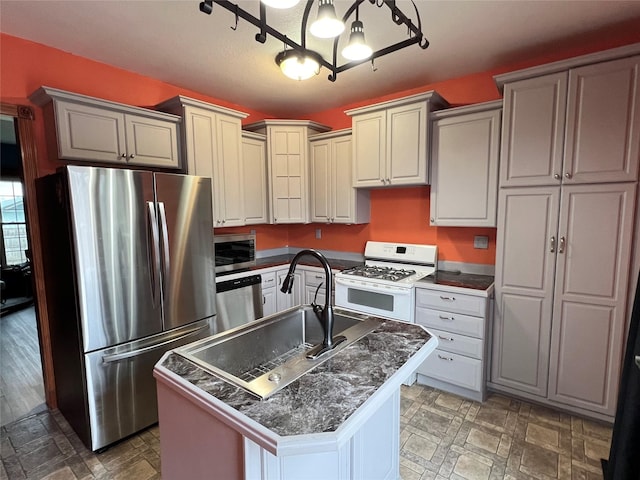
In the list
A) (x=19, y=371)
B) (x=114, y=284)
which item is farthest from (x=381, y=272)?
(x=19, y=371)

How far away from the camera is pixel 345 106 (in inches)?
144

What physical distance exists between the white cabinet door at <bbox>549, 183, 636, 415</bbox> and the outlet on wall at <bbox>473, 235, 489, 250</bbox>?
67cm

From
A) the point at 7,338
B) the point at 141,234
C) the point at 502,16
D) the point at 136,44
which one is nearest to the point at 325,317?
the point at 141,234

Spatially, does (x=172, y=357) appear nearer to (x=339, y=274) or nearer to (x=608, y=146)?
(x=339, y=274)

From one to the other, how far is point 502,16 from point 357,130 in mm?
1410

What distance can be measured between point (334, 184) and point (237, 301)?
156cm

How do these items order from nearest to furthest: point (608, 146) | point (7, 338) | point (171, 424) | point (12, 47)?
point (171, 424), point (608, 146), point (12, 47), point (7, 338)

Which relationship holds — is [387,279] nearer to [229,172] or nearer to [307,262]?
[307,262]

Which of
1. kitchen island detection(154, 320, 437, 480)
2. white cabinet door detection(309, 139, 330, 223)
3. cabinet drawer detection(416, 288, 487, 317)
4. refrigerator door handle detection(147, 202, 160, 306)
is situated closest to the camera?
kitchen island detection(154, 320, 437, 480)

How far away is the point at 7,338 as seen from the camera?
380 cm

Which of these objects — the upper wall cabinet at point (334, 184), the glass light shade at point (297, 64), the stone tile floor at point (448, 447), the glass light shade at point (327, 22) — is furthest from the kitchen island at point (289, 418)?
the upper wall cabinet at point (334, 184)

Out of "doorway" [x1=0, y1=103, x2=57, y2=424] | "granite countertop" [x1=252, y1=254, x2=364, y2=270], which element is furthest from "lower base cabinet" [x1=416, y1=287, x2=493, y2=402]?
"doorway" [x1=0, y1=103, x2=57, y2=424]

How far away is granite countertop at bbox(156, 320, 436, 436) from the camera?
0.89 meters

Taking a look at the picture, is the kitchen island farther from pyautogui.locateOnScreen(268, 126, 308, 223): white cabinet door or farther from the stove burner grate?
pyautogui.locateOnScreen(268, 126, 308, 223): white cabinet door
